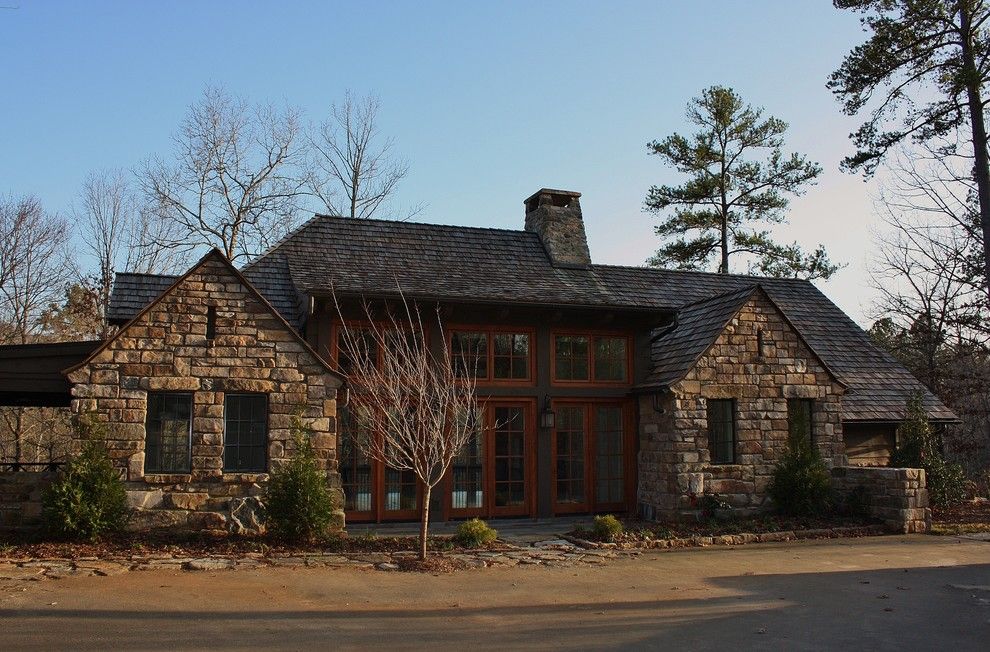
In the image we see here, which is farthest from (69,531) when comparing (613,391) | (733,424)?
(733,424)

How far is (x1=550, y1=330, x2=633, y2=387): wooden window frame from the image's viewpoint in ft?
47.9

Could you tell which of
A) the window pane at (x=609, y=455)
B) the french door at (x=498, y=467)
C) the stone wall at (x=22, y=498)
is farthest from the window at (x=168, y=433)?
the window pane at (x=609, y=455)

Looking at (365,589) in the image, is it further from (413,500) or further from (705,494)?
(705,494)

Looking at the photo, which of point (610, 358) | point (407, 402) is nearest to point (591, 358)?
point (610, 358)

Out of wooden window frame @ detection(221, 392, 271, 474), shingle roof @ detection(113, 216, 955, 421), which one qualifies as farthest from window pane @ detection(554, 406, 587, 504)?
wooden window frame @ detection(221, 392, 271, 474)

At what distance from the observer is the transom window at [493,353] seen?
14133 mm

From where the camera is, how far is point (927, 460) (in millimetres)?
15141

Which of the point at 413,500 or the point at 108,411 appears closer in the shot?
the point at 108,411

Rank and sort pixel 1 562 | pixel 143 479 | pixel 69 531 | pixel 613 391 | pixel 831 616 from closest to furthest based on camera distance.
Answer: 1. pixel 831 616
2. pixel 1 562
3. pixel 69 531
4. pixel 143 479
5. pixel 613 391

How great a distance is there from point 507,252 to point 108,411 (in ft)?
27.0

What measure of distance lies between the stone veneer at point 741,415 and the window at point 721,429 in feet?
0.63

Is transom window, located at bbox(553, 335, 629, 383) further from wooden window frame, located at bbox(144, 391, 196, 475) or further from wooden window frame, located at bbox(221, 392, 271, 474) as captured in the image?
wooden window frame, located at bbox(144, 391, 196, 475)

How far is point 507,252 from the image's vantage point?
54.6 ft

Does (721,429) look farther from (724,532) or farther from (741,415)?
(724,532)
